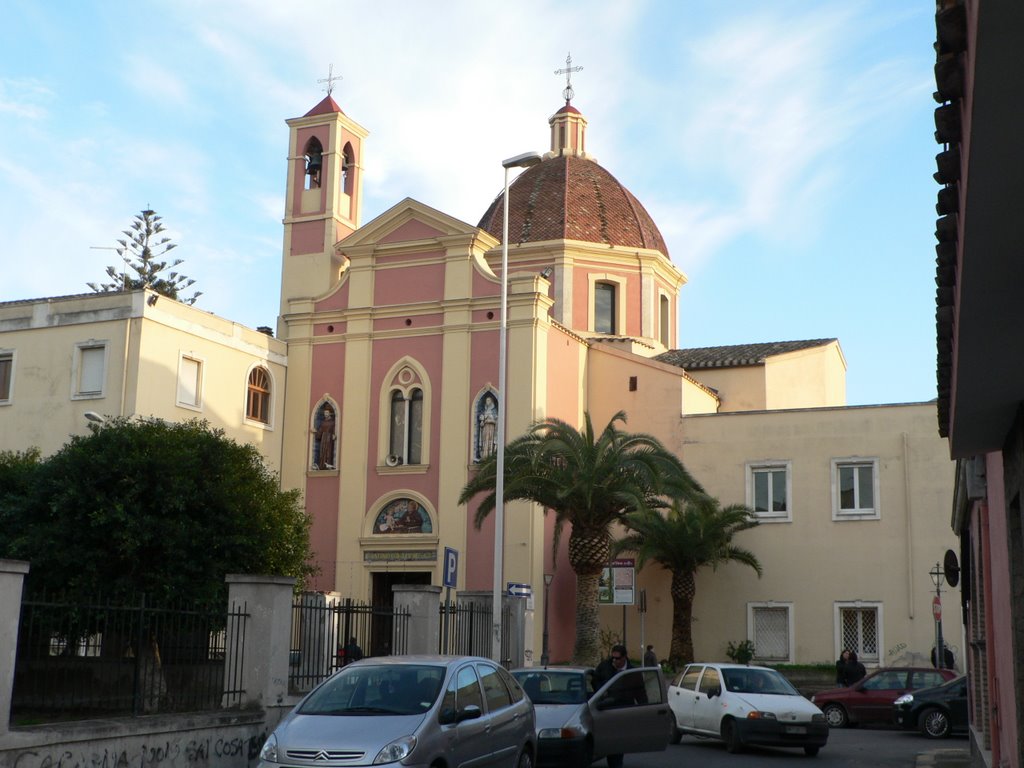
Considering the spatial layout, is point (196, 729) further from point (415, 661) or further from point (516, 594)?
point (516, 594)

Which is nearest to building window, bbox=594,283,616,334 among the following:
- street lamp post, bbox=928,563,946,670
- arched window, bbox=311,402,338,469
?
arched window, bbox=311,402,338,469

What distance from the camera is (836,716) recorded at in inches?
1027

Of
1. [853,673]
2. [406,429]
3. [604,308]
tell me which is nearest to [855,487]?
[853,673]

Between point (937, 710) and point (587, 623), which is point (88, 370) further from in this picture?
point (937, 710)

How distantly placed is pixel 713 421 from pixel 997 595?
26.4m

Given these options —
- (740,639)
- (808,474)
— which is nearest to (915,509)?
(808,474)

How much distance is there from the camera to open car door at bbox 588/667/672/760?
15969 millimetres

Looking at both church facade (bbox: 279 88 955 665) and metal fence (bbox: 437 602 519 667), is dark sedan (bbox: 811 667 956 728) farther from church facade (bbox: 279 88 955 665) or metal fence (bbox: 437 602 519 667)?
church facade (bbox: 279 88 955 665)

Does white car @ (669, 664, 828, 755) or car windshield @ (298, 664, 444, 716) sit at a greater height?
car windshield @ (298, 664, 444, 716)

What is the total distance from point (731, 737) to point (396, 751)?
32.2ft

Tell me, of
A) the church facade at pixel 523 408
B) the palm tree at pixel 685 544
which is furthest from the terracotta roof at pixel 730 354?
the palm tree at pixel 685 544

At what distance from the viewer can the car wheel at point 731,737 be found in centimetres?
1911

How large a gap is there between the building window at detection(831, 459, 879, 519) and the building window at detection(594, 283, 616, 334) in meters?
10.5

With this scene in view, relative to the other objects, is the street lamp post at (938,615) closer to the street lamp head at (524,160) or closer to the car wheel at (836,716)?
the car wheel at (836,716)
